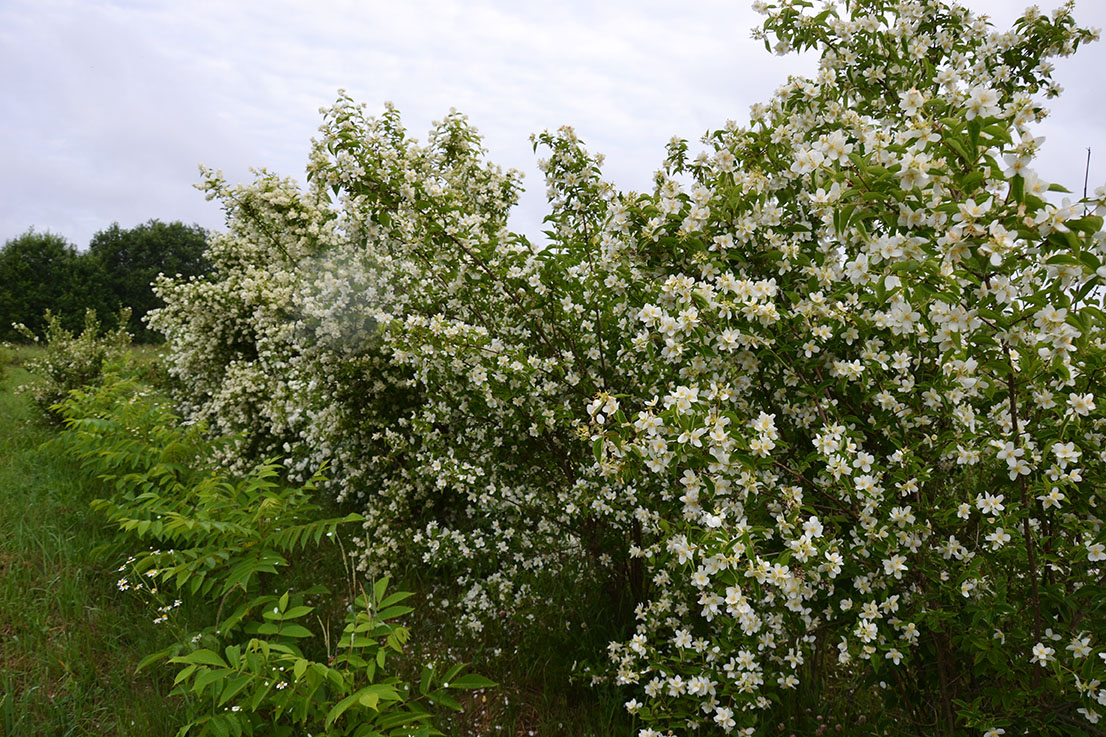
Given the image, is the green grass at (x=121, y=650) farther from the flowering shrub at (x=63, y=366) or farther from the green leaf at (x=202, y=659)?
the flowering shrub at (x=63, y=366)

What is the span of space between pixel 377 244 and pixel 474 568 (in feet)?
8.58

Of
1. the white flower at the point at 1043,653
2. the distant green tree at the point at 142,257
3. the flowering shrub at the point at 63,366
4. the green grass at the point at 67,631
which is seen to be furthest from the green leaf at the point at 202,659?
the distant green tree at the point at 142,257

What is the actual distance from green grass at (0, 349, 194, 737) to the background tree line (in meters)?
23.7

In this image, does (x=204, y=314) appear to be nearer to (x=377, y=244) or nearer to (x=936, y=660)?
(x=377, y=244)

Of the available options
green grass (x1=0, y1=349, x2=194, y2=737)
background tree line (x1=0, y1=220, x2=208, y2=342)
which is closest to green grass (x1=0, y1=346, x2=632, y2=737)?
green grass (x1=0, y1=349, x2=194, y2=737)

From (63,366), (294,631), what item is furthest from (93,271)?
(294,631)

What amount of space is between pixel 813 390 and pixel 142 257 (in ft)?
120

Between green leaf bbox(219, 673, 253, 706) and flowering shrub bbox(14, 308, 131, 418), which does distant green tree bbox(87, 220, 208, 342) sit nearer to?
flowering shrub bbox(14, 308, 131, 418)

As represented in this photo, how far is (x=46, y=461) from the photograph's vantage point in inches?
283

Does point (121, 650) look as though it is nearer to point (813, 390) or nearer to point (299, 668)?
point (299, 668)

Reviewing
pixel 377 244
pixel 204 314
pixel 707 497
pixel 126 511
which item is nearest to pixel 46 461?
pixel 204 314

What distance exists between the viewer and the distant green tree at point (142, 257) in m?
30.5

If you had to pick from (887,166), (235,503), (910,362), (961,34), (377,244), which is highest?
(961,34)

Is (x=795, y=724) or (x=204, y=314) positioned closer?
(x=795, y=724)
